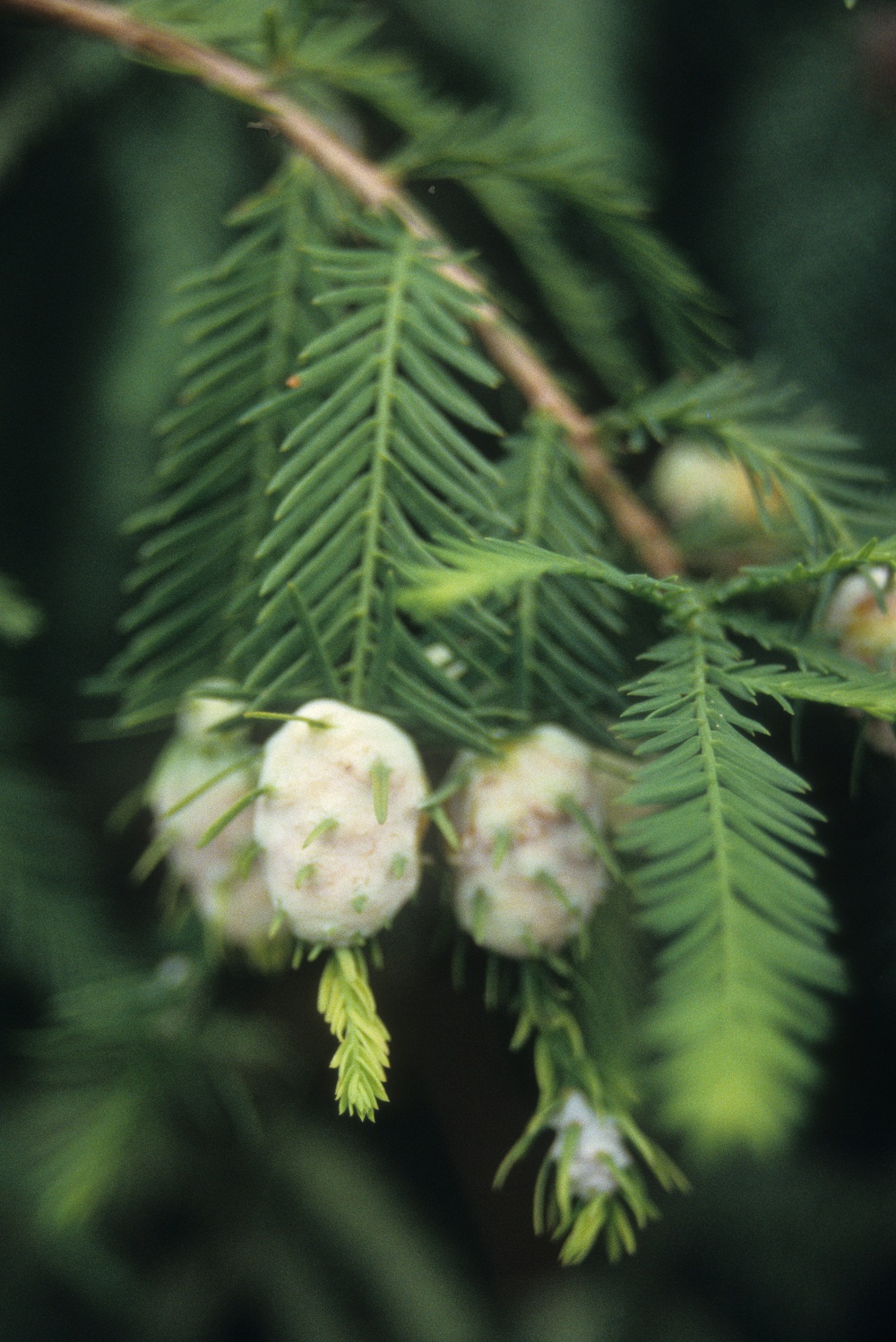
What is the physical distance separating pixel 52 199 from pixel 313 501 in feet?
1.42

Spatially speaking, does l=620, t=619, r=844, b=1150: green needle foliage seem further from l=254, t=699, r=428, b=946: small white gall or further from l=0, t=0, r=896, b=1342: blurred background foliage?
l=0, t=0, r=896, b=1342: blurred background foliage

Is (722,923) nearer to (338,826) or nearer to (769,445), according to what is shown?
(338,826)

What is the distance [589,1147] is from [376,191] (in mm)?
364

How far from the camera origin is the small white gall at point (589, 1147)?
0.31 meters

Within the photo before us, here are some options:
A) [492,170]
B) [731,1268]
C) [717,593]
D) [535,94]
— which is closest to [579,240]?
[535,94]

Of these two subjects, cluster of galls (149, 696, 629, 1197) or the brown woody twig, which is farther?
the brown woody twig

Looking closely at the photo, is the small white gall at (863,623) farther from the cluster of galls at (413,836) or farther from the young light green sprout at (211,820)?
the young light green sprout at (211,820)

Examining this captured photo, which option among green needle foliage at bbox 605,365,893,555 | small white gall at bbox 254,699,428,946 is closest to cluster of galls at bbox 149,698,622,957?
small white gall at bbox 254,699,428,946

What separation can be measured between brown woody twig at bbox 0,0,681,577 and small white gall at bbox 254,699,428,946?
150 mm

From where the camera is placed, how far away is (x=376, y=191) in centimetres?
40

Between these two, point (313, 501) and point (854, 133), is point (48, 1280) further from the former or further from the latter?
point (854, 133)

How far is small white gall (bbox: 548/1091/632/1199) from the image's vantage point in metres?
0.31

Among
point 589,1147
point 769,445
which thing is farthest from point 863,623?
point 589,1147

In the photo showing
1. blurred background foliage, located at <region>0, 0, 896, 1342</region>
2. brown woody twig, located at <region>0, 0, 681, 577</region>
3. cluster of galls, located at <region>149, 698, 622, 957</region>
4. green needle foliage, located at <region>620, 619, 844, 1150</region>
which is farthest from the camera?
blurred background foliage, located at <region>0, 0, 896, 1342</region>
